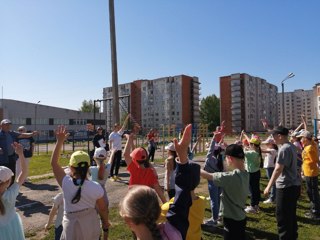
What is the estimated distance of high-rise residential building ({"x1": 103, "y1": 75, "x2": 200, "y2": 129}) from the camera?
109188mm

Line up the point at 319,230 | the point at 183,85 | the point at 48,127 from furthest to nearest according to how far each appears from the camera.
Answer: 1. the point at 183,85
2. the point at 48,127
3. the point at 319,230

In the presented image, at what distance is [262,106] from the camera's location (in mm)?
120625

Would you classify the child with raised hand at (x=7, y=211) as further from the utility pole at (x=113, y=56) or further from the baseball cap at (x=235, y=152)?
the utility pole at (x=113, y=56)

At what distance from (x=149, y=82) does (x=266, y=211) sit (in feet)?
361

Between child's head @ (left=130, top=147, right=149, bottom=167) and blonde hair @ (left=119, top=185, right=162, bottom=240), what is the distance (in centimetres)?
243

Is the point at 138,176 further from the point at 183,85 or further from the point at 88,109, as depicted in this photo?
the point at 88,109

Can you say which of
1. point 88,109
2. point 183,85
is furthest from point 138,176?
point 88,109

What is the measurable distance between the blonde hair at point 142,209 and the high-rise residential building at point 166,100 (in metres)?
103

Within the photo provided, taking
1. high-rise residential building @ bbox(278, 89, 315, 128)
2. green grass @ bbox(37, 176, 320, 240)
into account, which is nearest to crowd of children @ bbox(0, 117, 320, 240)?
green grass @ bbox(37, 176, 320, 240)

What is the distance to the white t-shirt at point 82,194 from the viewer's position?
11.4 ft

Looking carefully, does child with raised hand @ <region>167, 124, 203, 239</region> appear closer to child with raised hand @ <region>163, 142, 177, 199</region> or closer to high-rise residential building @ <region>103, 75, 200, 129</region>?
child with raised hand @ <region>163, 142, 177, 199</region>

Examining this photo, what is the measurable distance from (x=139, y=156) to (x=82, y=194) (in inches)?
49.9

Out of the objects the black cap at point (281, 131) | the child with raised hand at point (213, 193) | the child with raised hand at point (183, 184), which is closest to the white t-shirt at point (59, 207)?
the child with raised hand at point (183, 184)

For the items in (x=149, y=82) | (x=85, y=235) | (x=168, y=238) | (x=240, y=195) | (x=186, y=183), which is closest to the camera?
(x=168, y=238)
